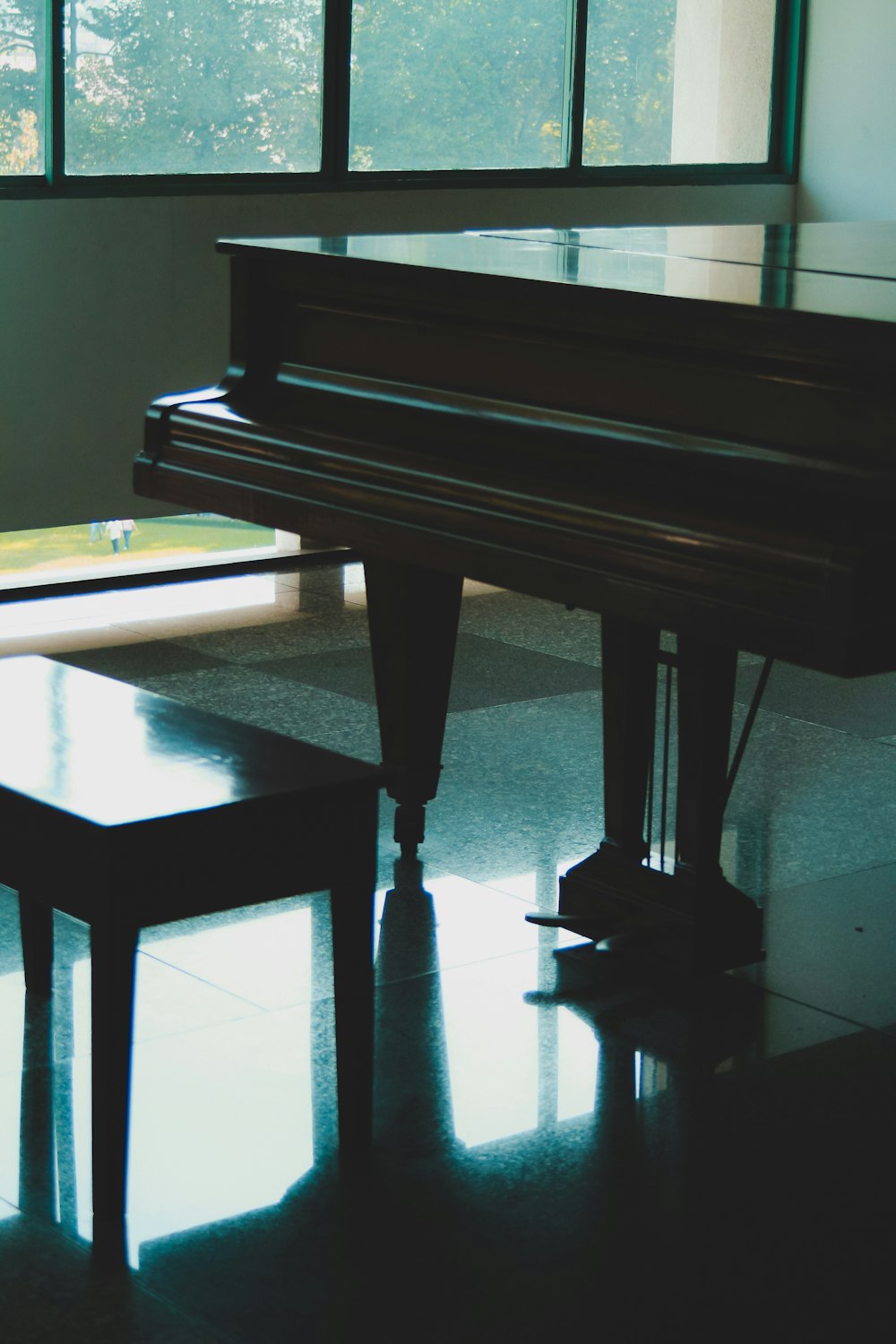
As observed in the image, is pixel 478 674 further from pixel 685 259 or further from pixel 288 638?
pixel 685 259

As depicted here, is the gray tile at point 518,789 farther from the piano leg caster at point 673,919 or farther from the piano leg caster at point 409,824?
the piano leg caster at point 673,919

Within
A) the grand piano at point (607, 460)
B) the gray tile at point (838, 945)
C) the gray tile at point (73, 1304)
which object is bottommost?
the gray tile at point (838, 945)

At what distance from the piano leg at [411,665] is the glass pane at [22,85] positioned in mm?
2660

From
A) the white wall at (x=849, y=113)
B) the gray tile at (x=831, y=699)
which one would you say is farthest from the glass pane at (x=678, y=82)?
the gray tile at (x=831, y=699)

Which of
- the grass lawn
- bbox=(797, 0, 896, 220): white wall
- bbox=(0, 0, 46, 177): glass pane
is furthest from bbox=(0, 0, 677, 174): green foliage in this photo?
the grass lawn

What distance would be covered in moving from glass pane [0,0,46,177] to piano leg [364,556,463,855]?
266cm

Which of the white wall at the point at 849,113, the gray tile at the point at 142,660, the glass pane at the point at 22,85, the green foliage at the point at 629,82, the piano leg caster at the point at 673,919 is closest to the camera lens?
the piano leg caster at the point at 673,919

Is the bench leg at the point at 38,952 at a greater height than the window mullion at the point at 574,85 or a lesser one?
lesser

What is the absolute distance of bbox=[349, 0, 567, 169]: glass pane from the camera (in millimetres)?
5797

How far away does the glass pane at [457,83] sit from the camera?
19.0ft

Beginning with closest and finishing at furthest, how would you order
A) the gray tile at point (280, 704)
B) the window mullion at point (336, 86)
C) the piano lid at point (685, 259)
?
the piano lid at point (685, 259)
the gray tile at point (280, 704)
the window mullion at point (336, 86)

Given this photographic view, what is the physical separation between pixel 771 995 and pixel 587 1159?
0.61 m

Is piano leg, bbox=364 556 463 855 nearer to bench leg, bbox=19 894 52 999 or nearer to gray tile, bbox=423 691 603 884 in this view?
gray tile, bbox=423 691 603 884

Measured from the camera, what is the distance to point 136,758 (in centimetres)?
209
